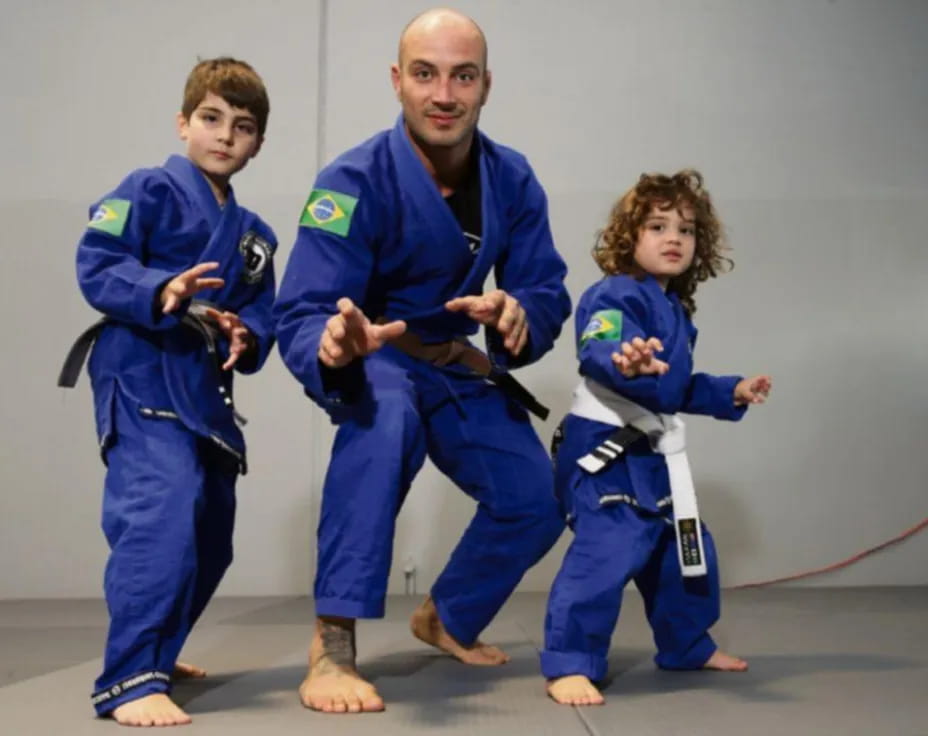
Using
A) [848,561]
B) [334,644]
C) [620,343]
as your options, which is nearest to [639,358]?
[620,343]

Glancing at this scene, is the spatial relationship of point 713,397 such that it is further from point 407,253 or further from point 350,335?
point 350,335

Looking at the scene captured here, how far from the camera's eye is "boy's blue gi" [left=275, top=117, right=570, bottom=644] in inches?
82.3

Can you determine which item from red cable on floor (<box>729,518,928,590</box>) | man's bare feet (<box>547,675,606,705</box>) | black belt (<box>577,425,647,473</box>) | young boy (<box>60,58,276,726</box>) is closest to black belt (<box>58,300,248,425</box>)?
young boy (<box>60,58,276,726</box>)

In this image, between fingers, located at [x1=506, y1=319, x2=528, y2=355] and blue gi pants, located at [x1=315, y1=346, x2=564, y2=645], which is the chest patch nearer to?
blue gi pants, located at [x1=315, y1=346, x2=564, y2=645]

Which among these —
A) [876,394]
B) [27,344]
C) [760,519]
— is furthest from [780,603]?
[27,344]

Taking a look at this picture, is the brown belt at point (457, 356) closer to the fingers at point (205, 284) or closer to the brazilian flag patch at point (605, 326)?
the brazilian flag patch at point (605, 326)

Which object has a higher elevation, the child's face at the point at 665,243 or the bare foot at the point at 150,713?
the child's face at the point at 665,243

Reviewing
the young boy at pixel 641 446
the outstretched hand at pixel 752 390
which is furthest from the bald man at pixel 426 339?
the outstretched hand at pixel 752 390

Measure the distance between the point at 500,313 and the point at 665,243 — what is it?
0.60 metres

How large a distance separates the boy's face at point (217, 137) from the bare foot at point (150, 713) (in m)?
1.06

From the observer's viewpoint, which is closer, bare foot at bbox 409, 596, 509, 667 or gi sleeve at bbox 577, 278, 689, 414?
gi sleeve at bbox 577, 278, 689, 414

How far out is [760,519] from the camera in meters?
4.34

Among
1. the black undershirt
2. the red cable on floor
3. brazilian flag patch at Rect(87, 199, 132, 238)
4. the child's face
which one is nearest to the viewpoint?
brazilian flag patch at Rect(87, 199, 132, 238)

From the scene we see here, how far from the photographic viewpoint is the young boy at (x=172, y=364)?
6.76 ft
